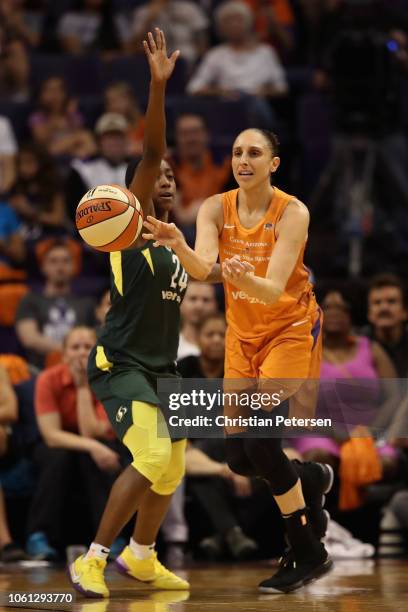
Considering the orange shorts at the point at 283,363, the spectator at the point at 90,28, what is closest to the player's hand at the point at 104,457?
the orange shorts at the point at 283,363

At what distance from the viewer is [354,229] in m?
10.6

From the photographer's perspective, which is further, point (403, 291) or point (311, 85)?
Answer: point (311, 85)

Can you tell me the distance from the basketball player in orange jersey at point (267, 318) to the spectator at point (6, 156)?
5338mm

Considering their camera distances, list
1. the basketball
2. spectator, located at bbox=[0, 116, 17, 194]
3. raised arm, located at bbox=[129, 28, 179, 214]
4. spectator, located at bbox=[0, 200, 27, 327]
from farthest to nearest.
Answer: spectator, located at bbox=[0, 116, 17, 194] < spectator, located at bbox=[0, 200, 27, 327] < raised arm, located at bbox=[129, 28, 179, 214] < the basketball

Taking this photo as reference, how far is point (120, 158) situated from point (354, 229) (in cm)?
215

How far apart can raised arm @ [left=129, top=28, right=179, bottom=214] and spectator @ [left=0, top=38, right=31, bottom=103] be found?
654 cm

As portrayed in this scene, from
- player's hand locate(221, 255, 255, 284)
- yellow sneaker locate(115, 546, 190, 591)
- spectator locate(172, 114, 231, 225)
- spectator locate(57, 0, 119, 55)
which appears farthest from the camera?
spectator locate(57, 0, 119, 55)

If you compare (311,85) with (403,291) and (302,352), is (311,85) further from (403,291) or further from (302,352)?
(302,352)

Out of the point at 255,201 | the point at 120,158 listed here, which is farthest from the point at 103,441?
the point at 120,158

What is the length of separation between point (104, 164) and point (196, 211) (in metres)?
0.93

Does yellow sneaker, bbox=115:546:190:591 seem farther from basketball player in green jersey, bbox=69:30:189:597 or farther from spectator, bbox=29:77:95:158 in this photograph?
A: spectator, bbox=29:77:95:158

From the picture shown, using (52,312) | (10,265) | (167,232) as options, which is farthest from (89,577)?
(10,265)

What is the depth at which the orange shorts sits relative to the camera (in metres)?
6.14

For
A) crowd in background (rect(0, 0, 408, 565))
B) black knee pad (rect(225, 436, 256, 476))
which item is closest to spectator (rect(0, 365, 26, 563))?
crowd in background (rect(0, 0, 408, 565))
